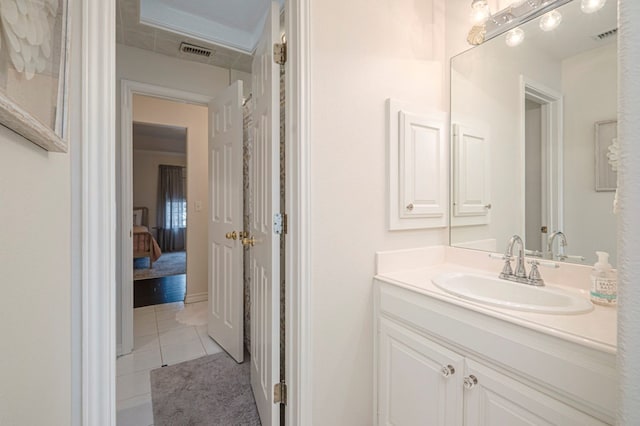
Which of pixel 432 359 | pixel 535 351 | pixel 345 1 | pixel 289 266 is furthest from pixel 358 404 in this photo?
pixel 345 1

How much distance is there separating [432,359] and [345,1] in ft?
5.19

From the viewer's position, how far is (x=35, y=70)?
476 mm

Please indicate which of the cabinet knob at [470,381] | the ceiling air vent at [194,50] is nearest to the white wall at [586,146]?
the cabinet knob at [470,381]

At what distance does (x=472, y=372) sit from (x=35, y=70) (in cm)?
137

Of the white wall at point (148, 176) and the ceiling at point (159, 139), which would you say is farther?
the white wall at point (148, 176)

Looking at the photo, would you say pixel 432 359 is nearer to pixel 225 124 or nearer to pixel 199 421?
pixel 199 421

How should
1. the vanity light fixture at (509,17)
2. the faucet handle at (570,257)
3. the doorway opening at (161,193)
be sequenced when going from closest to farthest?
1. the faucet handle at (570,257)
2. the vanity light fixture at (509,17)
3. the doorway opening at (161,193)

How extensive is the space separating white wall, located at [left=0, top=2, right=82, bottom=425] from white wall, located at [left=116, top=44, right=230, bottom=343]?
1680 mm

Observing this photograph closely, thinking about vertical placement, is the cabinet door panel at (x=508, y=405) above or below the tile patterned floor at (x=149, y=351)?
above

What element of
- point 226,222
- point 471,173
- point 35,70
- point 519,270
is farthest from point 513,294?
point 226,222

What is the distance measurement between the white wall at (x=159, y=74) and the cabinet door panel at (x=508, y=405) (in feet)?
8.01

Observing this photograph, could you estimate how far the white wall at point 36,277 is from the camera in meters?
A: 0.40

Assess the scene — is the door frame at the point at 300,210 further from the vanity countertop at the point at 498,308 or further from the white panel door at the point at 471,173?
the white panel door at the point at 471,173

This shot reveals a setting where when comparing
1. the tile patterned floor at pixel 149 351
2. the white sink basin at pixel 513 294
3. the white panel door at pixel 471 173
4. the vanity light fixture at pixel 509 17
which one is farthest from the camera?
the tile patterned floor at pixel 149 351
